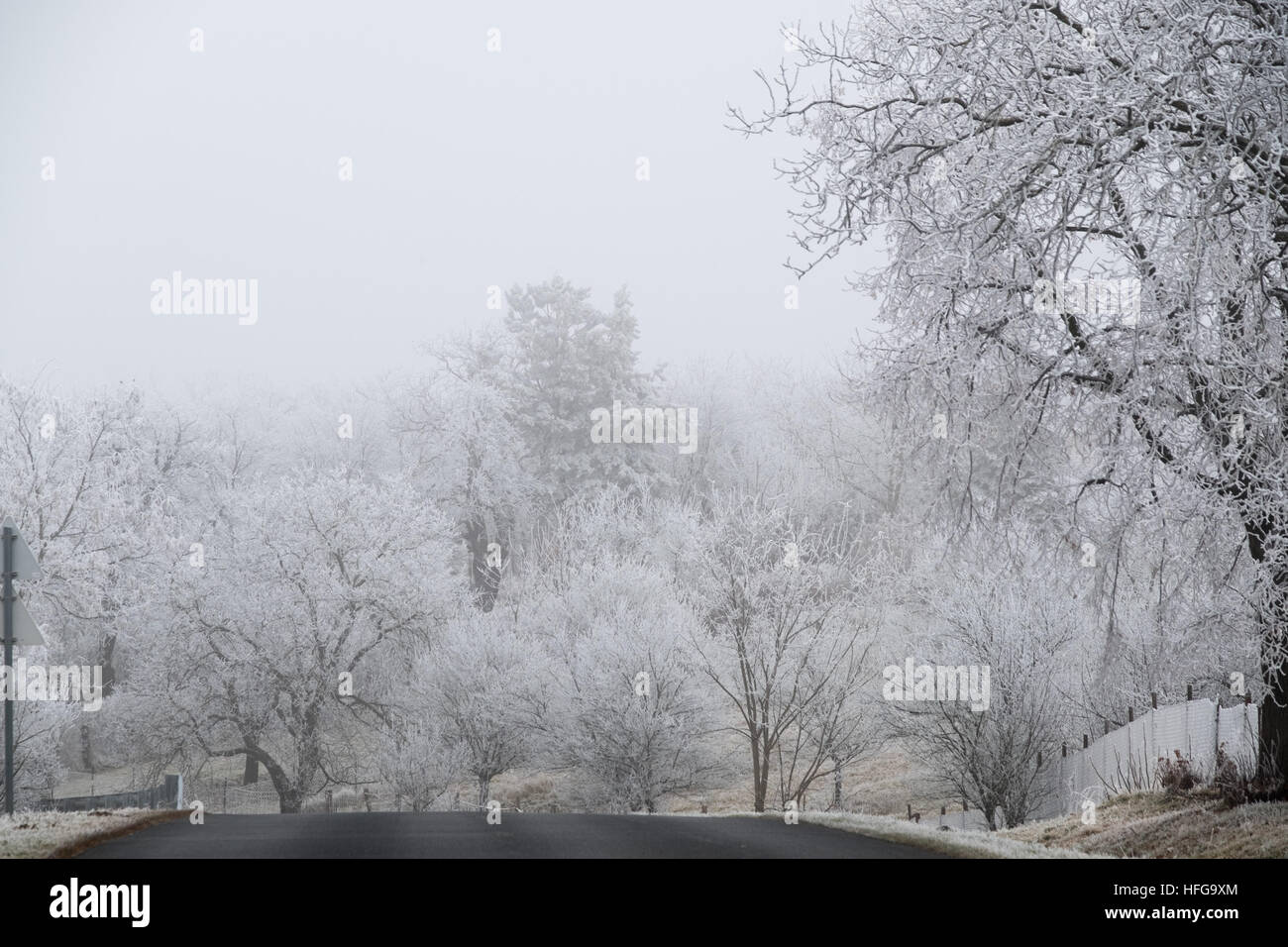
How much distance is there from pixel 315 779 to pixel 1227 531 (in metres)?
29.3

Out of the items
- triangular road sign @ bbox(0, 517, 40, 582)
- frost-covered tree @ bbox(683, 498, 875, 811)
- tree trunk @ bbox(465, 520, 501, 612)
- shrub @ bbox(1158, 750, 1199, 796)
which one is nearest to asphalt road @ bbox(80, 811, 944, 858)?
triangular road sign @ bbox(0, 517, 40, 582)

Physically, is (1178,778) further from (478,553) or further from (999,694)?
(478,553)

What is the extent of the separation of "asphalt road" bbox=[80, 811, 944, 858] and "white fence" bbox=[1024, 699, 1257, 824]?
4781 millimetres

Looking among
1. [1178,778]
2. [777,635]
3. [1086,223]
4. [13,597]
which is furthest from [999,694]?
[13,597]

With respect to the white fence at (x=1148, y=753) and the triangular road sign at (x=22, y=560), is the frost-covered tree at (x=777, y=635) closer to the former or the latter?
the white fence at (x=1148, y=753)

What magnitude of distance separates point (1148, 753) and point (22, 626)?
1409cm

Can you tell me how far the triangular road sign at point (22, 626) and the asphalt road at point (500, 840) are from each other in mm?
2294

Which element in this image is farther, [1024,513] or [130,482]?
[130,482]

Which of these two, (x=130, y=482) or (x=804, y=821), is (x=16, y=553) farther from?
(x=130, y=482)

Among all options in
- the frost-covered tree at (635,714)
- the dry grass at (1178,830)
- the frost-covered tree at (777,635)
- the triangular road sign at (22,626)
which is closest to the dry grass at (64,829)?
the triangular road sign at (22,626)

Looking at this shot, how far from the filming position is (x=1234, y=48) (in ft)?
34.3

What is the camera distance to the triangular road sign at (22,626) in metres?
13.0
